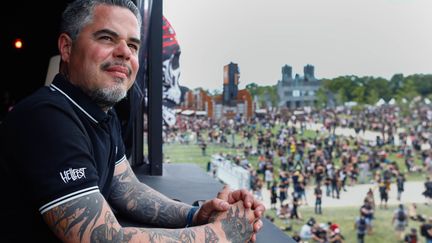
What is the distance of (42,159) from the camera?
1.93ft

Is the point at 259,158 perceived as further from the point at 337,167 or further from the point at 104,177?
the point at 104,177

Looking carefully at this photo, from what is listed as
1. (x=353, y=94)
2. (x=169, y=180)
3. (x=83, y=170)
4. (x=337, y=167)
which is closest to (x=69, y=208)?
(x=83, y=170)

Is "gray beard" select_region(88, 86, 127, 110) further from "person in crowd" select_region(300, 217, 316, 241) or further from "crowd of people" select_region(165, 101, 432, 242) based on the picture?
"person in crowd" select_region(300, 217, 316, 241)

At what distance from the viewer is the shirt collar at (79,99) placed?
0.73 meters

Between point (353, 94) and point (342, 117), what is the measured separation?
71cm

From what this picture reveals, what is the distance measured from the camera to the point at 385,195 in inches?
118

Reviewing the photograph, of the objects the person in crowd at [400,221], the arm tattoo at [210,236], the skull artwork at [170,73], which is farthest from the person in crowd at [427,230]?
the skull artwork at [170,73]

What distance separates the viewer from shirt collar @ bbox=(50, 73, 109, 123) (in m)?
0.73

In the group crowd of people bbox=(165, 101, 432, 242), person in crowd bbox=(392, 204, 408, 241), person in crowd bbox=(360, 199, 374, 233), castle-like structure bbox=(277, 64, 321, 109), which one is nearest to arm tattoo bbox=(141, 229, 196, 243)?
crowd of people bbox=(165, 101, 432, 242)

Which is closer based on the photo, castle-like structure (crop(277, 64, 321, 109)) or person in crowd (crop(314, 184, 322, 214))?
castle-like structure (crop(277, 64, 321, 109))

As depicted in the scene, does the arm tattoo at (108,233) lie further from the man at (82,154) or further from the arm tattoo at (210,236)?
the arm tattoo at (210,236)

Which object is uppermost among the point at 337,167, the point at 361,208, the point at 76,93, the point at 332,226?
the point at 76,93

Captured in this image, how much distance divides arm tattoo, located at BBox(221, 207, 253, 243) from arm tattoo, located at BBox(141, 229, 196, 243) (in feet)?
0.27

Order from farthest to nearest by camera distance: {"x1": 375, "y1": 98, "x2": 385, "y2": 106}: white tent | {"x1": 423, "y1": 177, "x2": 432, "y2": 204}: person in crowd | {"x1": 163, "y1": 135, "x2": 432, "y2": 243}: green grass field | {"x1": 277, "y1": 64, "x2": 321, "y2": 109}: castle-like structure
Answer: {"x1": 277, "y1": 64, "x2": 321, "y2": 109}: castle-like structure < {"x1": 163, "y1": 135, "x2": 432, "y2": 243}: green grass field < {"x1": 375, "y1": 98, "x2": 385, "y2": 106}: white tent < {"x1": 423, "y1": 177, "x2": 432, "y2": 204}: person in crowd
